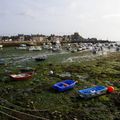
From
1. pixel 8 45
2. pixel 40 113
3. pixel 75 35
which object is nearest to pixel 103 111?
pixel 40 113

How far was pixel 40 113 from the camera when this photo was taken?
14.2 metres

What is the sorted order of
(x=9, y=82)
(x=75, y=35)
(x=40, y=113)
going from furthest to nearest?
(x=75, y=35) < (x=9, y=82) < (x=40, y=113)

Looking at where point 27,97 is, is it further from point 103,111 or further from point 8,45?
point 8,45

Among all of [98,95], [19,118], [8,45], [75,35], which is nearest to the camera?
[19,118]

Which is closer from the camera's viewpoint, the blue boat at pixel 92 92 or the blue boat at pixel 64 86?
the blue boat at pixel 92 92

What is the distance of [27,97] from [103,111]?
21.0 ft

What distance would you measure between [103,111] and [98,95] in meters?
3.07

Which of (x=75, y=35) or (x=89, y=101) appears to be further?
(x=75, y=35)

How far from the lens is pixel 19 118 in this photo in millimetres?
13219

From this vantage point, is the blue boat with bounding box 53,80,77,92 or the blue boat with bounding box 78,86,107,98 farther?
the blue boat with bounding box 53,80,77,92

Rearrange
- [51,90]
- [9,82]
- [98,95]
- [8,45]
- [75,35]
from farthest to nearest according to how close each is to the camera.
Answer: [75,35] → [8,45] → [9,82] → [51,90] → [98,95]

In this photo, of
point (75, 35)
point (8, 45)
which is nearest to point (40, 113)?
point (8, 45)

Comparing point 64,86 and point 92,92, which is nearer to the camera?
point 92,92

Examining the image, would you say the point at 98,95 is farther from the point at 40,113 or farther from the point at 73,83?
the point at 40,113
